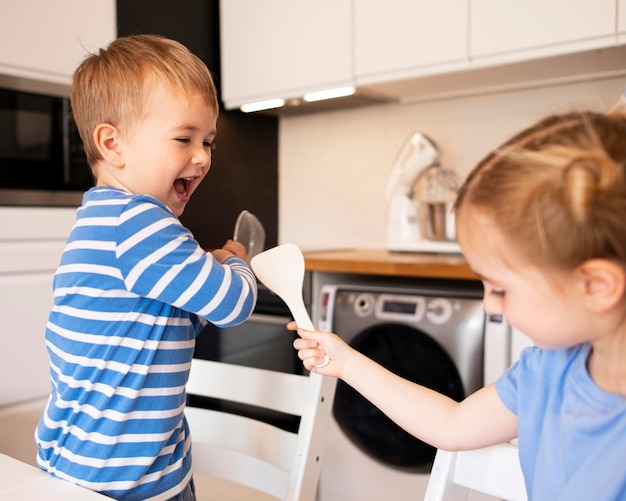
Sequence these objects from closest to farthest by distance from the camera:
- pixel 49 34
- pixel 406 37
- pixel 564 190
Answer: pixel 564 190, pixel 49 34, pixel 406 37

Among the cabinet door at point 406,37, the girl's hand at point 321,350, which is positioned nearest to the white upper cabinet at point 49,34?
the cabinet door at point 406,37

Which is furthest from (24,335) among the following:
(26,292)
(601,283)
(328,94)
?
(601,283)

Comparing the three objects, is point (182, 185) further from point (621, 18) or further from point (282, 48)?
point (282, 48)

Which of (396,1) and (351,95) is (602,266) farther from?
(351,95)

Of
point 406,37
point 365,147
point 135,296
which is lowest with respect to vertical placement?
point 135,296

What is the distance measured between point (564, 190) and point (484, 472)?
354mm

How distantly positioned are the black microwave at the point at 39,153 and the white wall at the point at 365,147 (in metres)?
0.95

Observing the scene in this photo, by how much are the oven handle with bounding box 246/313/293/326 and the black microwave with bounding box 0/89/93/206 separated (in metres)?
0.68

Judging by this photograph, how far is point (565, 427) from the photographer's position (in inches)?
22.7

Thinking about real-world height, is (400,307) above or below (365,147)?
below

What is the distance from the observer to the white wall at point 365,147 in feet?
6.88

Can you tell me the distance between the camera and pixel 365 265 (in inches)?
68.6

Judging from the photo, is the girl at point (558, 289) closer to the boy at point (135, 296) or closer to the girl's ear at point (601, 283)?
the girl's ear at point (601, 283)

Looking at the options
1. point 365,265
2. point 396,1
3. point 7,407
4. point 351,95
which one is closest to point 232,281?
point 365,265
